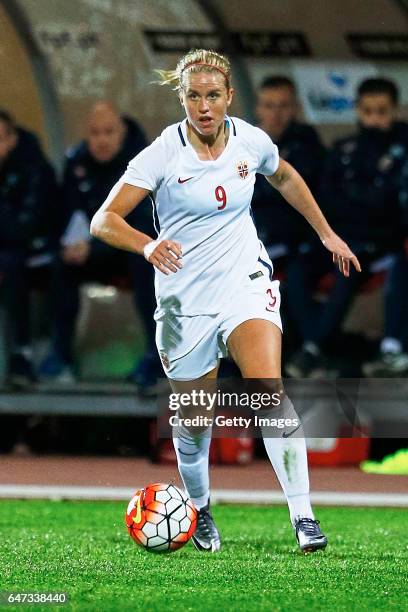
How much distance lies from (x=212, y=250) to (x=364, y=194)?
3.76m

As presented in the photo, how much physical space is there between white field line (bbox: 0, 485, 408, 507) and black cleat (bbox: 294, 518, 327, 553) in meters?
2.54

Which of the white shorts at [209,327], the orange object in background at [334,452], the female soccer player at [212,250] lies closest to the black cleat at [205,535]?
the female soccer player at [212,250]

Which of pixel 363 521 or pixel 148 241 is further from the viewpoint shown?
pixel 363 521

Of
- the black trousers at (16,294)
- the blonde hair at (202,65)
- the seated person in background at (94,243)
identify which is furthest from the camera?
the black trousers at (16,294)

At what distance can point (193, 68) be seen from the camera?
6230 millimetres

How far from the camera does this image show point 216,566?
19.7 feet

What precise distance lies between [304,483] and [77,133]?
18.9 ft

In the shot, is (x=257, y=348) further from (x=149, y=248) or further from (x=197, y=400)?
(x=149, y=248)

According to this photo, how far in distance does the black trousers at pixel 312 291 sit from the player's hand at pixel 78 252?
1438mm

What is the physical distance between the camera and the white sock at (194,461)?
21.9ft

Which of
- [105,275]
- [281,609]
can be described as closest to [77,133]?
[105,275]

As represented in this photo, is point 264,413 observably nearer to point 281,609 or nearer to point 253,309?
point 253,309

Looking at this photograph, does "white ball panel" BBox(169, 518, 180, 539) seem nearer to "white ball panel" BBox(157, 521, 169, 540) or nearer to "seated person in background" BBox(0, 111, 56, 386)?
"white ball panel" BBox(157, 521, 169, 540)

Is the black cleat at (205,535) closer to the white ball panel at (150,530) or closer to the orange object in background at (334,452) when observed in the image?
the white ball panel at (150,530)
